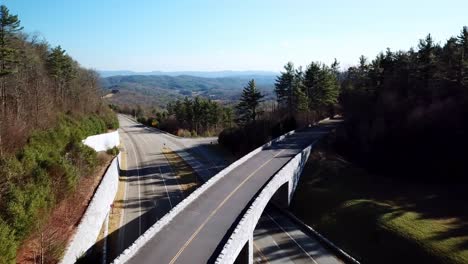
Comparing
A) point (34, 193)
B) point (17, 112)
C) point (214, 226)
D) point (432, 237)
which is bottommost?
point (432, 237)

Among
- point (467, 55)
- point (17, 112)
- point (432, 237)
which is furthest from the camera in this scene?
point (467, 55)

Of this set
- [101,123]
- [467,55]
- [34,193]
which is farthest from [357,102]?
[34,193]

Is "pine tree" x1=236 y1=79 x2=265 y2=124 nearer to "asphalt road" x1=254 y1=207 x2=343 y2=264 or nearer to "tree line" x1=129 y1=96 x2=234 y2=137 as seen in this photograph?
"tree line" x1=129 y1=96 x2=234 y2=137

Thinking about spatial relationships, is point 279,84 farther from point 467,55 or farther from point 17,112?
point 17,112

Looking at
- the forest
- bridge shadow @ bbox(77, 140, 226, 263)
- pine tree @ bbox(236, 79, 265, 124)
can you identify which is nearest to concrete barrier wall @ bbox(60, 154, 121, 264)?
bridge shadow @ bbox(77, 140, 226, 263)

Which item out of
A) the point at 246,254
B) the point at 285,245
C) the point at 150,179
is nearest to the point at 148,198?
the point at 150,179

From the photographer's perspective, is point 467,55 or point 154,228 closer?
point 154,228
